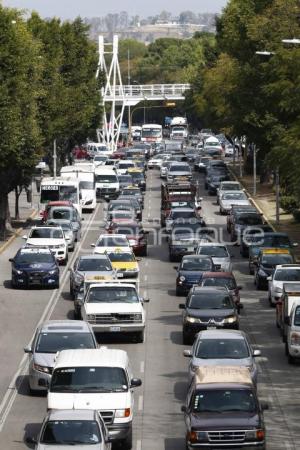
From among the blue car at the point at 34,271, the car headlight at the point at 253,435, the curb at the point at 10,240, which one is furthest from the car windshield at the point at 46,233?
the car headlight at the point at 253,435

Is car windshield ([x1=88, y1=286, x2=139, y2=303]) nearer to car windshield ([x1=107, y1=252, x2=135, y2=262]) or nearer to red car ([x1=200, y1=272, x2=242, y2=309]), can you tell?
red car ([x1=200, y1=272, x2=242, y2=309])

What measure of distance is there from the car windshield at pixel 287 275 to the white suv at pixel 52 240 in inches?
495

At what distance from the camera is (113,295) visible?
133 ft

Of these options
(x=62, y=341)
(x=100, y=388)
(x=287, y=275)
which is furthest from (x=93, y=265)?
(x=100, y=388)

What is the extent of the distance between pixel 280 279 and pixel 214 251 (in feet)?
27.4

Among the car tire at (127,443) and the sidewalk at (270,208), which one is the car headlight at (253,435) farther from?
the sidewalk at (270,208)

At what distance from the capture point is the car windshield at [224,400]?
1036 inches

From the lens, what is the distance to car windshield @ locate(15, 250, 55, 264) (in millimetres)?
50969

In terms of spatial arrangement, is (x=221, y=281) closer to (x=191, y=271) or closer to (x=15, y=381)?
(x=191, y=271)

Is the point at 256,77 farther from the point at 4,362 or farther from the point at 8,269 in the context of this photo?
the point at 4,362

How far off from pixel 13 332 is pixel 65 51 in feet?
211

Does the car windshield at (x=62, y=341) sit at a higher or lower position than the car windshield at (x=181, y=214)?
higher

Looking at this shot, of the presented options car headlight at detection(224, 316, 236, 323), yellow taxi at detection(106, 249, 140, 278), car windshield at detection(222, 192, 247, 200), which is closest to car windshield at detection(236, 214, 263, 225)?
car windshield at detection(222, 192, 247, 200)

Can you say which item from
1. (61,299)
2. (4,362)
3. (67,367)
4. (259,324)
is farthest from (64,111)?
(67,367)
